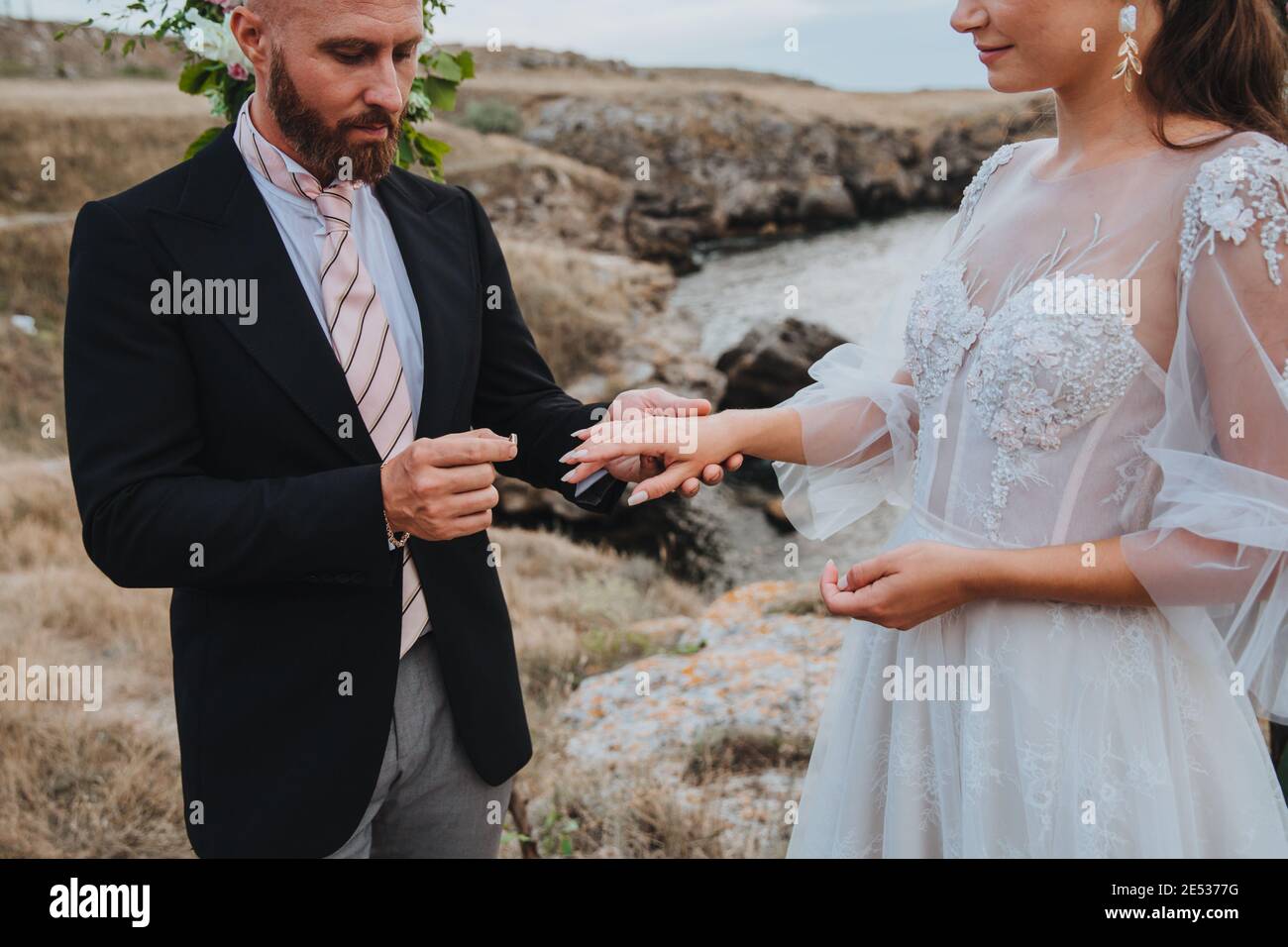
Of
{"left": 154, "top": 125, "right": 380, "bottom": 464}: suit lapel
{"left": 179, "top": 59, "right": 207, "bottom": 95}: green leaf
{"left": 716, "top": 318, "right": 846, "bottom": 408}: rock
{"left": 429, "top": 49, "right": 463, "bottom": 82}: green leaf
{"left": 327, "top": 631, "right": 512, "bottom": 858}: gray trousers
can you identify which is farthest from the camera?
{"left": 716, "top": 318, "right": 846, "bottom": 408}: rock

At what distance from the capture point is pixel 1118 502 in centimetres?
199

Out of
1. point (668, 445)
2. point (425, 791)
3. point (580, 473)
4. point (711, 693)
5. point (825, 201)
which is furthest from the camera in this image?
point (825, 201)

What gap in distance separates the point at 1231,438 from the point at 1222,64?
708 millimetres

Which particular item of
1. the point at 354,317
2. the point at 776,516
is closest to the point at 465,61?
the point at 354,317

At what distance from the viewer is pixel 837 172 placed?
3112cm

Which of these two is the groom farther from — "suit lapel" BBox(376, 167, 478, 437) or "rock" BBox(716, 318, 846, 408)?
"rock" BBox(716, 318, 846, 408)

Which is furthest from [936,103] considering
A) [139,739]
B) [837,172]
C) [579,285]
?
[139,739]

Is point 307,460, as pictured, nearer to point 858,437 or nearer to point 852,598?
point 852,598

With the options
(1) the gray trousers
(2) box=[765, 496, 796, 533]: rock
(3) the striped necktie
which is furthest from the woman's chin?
(2) box=[765, 496, 796, 533]: rock

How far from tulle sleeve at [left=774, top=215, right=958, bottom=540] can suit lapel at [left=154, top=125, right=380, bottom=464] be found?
1.08 m

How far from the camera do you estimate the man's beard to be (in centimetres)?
212

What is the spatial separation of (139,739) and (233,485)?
3517 millimetres

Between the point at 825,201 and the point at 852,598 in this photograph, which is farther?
the point at 825,201

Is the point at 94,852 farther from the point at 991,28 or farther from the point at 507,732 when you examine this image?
the point at 991,28
